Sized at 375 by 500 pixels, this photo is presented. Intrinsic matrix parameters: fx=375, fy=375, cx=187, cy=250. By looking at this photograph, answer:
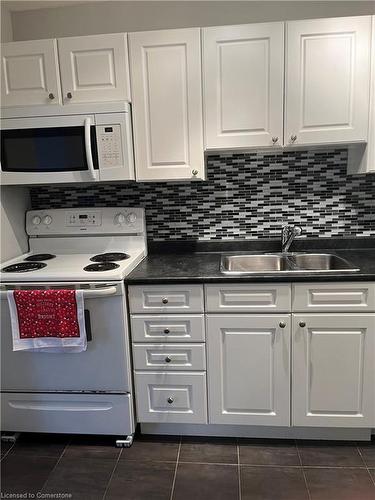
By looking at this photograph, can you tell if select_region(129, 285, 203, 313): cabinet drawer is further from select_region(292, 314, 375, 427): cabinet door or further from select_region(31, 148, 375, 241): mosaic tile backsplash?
select_region(31, 148, 375, 241): mosaic tile backsplash

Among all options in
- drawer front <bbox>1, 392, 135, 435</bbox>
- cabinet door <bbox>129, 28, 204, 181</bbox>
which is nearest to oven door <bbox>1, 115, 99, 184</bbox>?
cabinet door <bbox>129, 28, 204, 181</bbox>

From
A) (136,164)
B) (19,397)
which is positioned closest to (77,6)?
(136,164)

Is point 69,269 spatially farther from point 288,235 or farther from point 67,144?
point 288,235

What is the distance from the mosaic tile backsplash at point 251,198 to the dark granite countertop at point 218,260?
55 mm

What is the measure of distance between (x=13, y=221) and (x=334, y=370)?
1.99 metres

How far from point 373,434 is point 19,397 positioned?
1.91 m

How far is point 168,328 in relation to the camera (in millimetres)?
1928

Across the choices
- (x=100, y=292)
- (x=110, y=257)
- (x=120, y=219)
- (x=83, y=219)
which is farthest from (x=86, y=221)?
(x=100, y=292)

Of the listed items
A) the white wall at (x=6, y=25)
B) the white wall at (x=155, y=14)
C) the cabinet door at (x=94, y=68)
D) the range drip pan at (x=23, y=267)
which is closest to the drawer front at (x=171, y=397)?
the range drip pan at (x=23, y=267)

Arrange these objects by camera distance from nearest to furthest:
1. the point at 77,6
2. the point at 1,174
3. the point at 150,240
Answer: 1. the point at 1,174
2. the point at 77,6
3. the point at 150,240

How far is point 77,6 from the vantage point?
2.27 metres

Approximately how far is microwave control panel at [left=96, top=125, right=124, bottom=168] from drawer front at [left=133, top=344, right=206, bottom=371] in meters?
0.99

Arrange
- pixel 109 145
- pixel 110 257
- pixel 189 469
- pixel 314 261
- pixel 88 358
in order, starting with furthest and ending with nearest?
pixel 314 261 → pixel 110 257 → pixel 109 145 → pixel 88 358 → pixel 189 469

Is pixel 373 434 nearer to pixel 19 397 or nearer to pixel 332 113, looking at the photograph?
pixel 332 113
